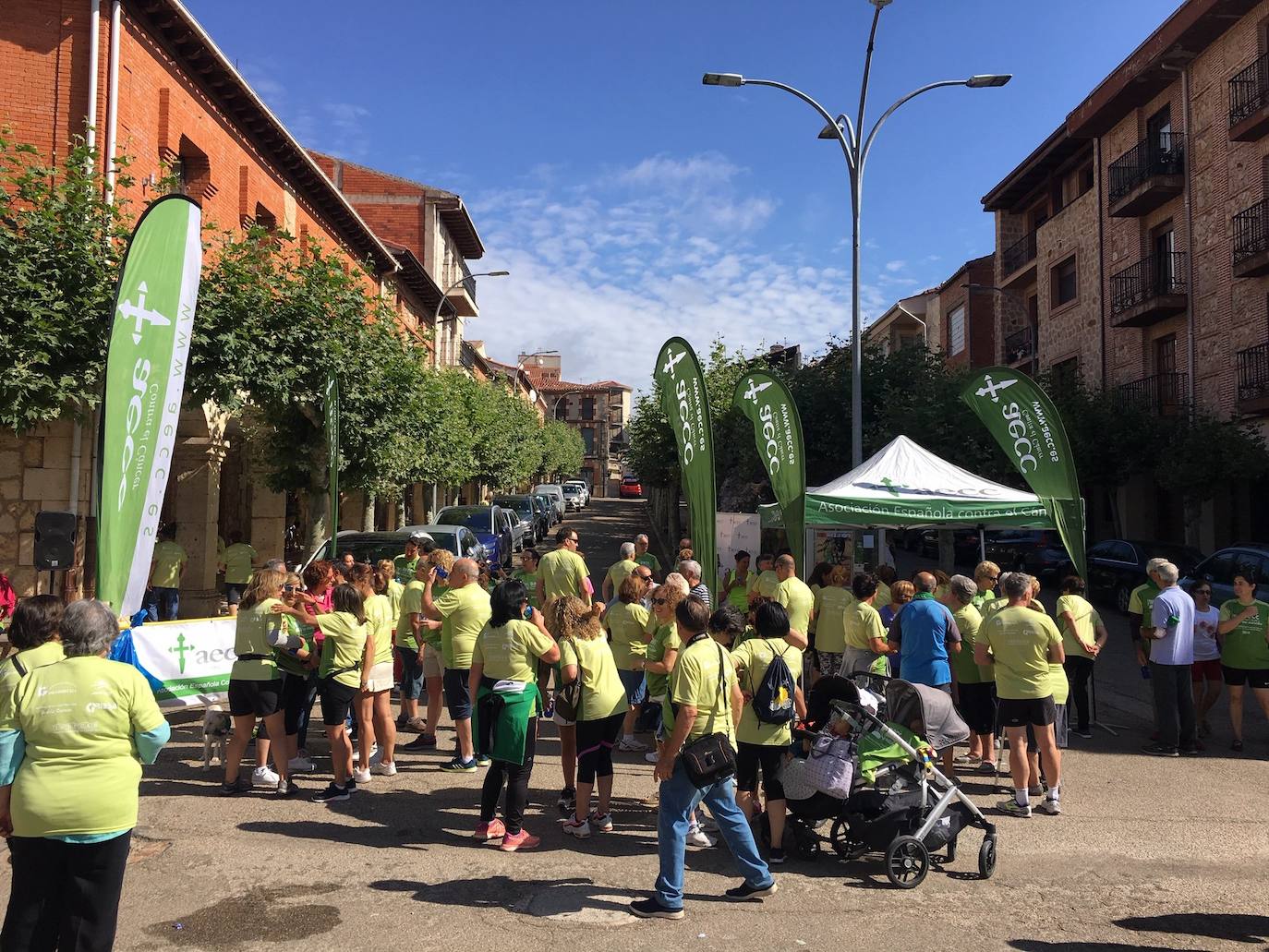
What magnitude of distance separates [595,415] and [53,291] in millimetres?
102272

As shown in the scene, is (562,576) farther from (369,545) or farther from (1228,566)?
(1228,566)

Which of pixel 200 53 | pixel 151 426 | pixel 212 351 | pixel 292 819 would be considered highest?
pixel 200 53

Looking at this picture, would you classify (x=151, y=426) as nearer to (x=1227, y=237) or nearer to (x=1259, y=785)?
(x=1259, y=785)

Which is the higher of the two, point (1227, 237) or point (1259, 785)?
point (1227, 237)

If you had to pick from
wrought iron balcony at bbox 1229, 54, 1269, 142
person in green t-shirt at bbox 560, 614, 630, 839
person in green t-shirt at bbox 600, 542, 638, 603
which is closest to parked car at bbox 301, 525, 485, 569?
person in green t-shirt at bbox 600, 542, 638, 603

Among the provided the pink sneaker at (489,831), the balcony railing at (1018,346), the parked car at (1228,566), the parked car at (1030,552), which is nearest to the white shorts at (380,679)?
the pink sneaker at (489,831)

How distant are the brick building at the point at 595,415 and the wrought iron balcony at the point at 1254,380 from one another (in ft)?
293

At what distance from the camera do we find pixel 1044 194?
105 ft

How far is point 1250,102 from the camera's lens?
65.7 feet

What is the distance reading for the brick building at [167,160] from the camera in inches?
496

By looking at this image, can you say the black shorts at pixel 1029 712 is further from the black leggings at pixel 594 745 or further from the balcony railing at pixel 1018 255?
the balcony railing at pixel 1018 255

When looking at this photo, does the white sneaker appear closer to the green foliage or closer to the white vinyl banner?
the white vinyl banner

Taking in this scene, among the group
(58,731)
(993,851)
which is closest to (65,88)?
(58,731)

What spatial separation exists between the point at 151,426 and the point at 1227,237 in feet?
76.1
